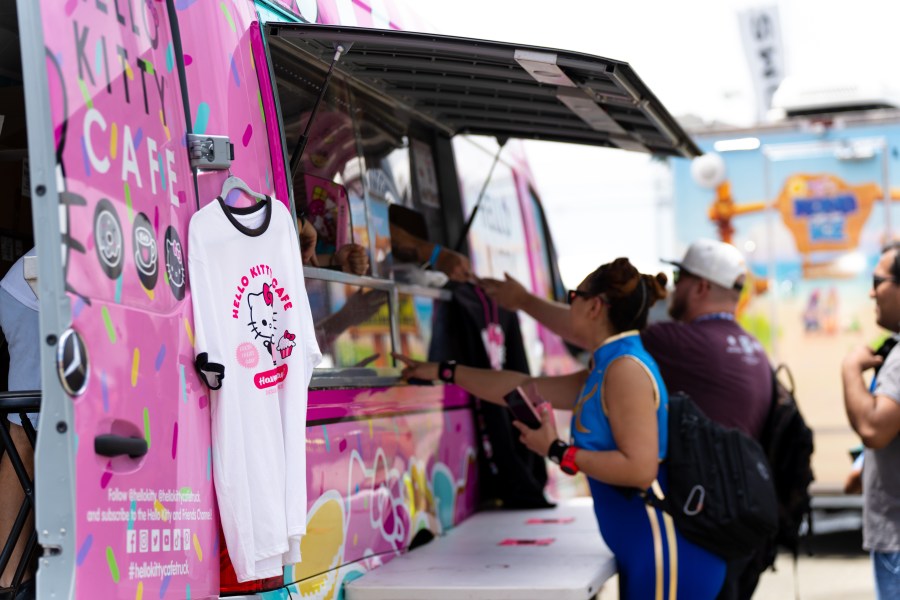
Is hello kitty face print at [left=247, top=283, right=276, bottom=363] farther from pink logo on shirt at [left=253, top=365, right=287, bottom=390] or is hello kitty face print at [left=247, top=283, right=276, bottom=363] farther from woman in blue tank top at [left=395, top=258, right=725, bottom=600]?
woman in blue tank top at [left=395, top=258, right=725, bottom=600]

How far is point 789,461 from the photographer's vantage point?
5.09 metres

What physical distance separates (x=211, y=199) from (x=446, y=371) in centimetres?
179

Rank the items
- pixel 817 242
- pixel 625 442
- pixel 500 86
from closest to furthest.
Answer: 1. pixel 625 442
2. pixel 500 86
3. pixel 817 242

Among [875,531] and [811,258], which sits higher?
[811,258]

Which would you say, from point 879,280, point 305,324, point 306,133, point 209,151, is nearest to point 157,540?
point 305,324

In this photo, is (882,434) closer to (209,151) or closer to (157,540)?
(209,151)

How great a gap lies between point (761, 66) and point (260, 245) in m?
10.9

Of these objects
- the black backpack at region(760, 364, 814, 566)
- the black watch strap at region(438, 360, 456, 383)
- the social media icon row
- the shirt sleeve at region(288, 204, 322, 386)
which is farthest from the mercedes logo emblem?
the black backpack at region(760, 364, 814, 566)

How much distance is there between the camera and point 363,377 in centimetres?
388

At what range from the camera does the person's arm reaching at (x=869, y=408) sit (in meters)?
4.37

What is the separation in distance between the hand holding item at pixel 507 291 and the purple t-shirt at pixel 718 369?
0.59 m

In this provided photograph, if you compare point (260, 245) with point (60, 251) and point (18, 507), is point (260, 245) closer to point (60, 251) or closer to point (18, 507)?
point (60, 251)

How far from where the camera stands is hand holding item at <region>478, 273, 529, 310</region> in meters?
5.21

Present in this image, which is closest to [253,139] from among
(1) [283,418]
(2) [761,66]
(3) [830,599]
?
(1) [283,418]
